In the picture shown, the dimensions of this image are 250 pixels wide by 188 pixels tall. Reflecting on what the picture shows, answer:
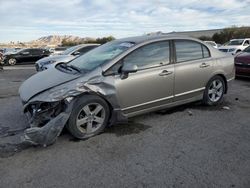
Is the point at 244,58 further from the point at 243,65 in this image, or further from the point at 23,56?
the point at 23,56

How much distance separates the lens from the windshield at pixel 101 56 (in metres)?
4.98

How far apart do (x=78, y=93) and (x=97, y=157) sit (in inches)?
41.4

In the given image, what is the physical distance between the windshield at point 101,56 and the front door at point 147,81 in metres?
0.25

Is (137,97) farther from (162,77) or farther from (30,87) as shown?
(30,87)

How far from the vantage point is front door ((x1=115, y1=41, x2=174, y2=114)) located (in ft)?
15.9

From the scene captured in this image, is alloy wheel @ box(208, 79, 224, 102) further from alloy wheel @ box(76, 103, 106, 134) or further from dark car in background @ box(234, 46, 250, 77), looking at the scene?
dark car in background @ box(234, 46, 250, 77)

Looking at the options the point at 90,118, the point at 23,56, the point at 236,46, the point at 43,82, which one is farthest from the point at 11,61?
the point at 90,118

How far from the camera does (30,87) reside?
16.0ft

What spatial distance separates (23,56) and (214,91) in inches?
763

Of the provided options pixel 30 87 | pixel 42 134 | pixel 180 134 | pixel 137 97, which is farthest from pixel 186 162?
pixel 30 87

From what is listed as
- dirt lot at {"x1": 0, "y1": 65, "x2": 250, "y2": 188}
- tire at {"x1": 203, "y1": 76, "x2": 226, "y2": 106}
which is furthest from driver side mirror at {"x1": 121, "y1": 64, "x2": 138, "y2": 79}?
tire at {"x1": 203, "y1": 76, "x2": 226, "y2": 106}

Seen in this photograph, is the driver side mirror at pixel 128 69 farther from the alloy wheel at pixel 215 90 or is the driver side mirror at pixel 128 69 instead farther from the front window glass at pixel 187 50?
the alloy wheel at pixel 215 90

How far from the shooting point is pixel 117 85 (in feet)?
15.5

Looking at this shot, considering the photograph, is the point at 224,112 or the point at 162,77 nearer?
the point at 162,77
